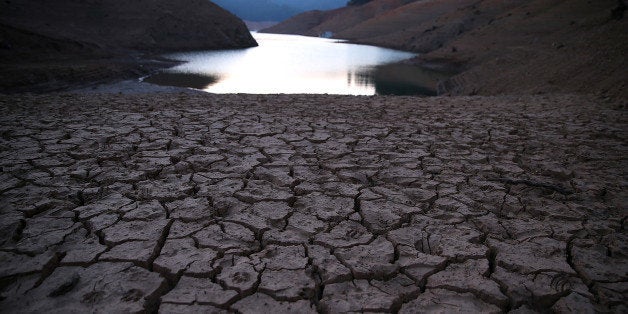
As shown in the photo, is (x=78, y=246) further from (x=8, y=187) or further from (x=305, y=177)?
(x=305, y=177)

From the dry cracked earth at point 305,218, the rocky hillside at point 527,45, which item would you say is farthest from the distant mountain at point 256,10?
the dry cracked earth at point 305,218

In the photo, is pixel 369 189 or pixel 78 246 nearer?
pixel 78 246

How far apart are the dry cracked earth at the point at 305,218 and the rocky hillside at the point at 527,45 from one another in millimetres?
4222

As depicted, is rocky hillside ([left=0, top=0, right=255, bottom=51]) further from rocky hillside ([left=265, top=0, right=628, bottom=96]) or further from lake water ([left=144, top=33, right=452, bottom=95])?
rocky hillside ([left=265, top=0, right=628, bottom=96])

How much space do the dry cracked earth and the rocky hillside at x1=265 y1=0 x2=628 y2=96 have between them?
4.22m

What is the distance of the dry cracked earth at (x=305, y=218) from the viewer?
136 centimetres

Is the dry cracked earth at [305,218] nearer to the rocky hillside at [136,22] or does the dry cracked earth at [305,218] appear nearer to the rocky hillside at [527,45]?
the rocky hillside at [527,45]

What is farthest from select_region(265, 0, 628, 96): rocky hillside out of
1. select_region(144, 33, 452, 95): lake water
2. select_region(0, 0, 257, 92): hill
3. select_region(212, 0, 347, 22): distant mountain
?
select_region(212, 0, 347, 22): distant mountain

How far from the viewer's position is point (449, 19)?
31.2 meters

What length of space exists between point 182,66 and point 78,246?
16335 millimetres

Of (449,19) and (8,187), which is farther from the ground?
(449,19)

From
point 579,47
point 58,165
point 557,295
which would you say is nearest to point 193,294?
point 557,295

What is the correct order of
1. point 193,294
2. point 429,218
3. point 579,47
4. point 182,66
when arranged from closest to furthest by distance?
point 193,294, point 429,218, point 579,47, point 182,66

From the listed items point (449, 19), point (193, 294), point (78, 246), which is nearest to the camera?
point (193, 294)
